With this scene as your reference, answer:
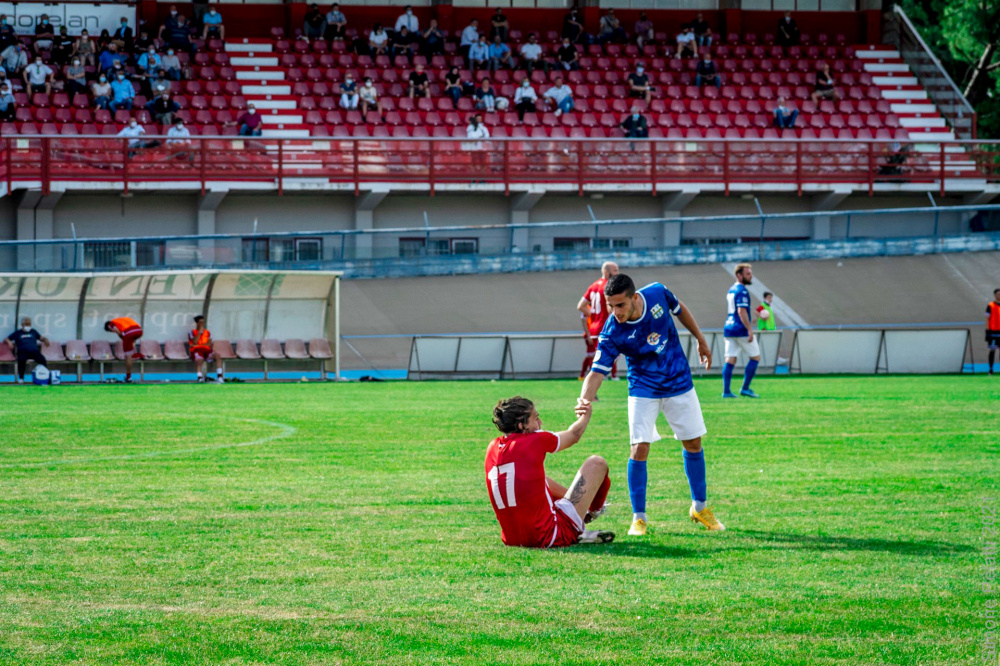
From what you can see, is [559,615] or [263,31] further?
[263,31]

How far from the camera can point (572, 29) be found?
4153 cm

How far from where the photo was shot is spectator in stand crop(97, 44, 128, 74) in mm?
35625

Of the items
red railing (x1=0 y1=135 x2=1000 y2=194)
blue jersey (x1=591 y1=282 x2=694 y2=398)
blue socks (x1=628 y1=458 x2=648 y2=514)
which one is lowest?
blue socks (x1=628 y1=458 x2=648 y2=514)

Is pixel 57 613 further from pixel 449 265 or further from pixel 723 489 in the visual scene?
pixel 449 265

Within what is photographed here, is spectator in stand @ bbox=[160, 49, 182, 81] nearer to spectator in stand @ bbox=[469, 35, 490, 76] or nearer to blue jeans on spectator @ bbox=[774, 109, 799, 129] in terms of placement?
spectator in stand @ bbox=[469, 35, 490, 76]

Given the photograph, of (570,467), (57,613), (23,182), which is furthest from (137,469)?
(23,182)

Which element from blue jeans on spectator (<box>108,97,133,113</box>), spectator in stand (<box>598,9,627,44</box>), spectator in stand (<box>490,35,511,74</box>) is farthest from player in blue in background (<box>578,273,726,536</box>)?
spectator in stand (<box>598,9,627,44</box>)

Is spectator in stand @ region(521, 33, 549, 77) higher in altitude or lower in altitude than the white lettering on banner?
lower

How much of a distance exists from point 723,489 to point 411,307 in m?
21.0

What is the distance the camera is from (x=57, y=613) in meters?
5.53

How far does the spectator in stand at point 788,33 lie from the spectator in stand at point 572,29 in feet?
23.8

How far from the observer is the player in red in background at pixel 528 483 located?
23.0 ft

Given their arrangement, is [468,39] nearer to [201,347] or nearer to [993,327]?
[201,347]

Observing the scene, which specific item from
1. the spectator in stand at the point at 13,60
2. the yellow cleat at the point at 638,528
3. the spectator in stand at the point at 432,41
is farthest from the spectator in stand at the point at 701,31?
the yellow cleat at the point at 638,528
